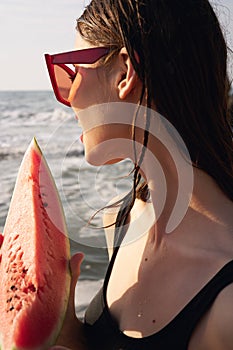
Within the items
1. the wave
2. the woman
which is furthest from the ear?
the wave

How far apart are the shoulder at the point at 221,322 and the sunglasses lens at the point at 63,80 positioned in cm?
92

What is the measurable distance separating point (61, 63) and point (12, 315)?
96 cm

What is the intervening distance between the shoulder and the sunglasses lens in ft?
3.02

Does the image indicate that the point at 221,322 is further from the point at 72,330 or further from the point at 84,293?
the point at 84,293

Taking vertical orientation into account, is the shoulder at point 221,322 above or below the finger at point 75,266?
above

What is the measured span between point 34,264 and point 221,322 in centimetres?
82

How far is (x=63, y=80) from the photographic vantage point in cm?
203

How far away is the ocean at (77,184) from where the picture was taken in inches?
206

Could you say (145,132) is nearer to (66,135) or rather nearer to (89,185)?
(89,185)

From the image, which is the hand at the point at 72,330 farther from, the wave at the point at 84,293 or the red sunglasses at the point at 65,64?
the wave at the point at 84,293

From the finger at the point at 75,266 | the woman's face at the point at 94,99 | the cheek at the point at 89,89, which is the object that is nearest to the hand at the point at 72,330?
the finger at the point at 75,266

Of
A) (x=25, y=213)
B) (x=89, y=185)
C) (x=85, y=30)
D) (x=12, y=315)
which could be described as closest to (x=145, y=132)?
(x=85, y=30)

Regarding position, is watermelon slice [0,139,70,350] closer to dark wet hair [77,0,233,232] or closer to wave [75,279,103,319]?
dark wet hair [77,0,233,232]

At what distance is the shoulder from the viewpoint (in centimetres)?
157
